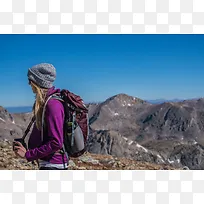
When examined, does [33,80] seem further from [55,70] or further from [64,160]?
[64,160]

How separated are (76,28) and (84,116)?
794 cm

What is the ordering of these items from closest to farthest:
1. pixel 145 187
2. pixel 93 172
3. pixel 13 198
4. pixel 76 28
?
pixel 13 198
pixel 145 187
pixel 93 172
pixel 76 28

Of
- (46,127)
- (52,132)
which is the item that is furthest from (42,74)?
(52,132)

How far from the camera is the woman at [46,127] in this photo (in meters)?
5.00

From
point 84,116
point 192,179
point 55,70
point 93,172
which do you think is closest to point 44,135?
point 84,116

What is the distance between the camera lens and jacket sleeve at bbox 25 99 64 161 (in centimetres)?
497

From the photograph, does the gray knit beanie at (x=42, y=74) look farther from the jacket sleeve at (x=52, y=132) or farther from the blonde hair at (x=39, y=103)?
the jacket sleeve at (x=52, y=132)

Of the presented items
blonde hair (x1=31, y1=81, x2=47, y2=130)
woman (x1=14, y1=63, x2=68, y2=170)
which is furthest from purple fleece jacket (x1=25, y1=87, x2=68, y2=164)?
blonde hair (x1=31, y1=81, x2=47, y2=130)

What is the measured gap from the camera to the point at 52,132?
4.98 metres

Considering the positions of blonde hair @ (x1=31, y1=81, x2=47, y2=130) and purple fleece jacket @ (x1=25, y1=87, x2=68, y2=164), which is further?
blonde hair @ (x1=31, y1=81, x2=47, y2=130)

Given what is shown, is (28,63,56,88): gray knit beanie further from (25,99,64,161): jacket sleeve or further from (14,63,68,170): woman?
(25,99,64,161): jacket sleeve

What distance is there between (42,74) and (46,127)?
29.9 inches

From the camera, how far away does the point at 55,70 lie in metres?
5.37

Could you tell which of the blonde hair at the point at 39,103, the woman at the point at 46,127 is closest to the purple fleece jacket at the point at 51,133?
the woman at the point at 46,127
